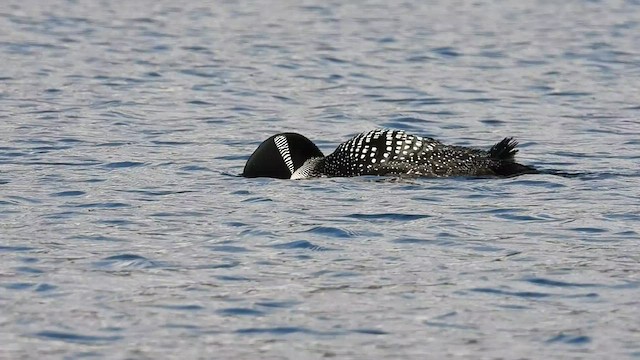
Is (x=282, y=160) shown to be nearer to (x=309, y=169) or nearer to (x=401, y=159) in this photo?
(x=309, y=169)

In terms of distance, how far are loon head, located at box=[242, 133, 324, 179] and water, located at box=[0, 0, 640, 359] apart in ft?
0.63

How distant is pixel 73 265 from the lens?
775 cm

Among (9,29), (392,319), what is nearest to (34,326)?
(392,319)

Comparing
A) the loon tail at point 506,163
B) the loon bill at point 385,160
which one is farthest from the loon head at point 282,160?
the loon tail at point 506,163

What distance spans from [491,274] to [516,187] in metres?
2.58

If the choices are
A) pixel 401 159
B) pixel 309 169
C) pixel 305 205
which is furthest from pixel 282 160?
pixel 305 205

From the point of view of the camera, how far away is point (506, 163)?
10508mm

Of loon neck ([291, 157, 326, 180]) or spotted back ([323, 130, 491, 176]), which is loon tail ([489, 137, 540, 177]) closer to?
spotted back ([323, 130, 491, 176])

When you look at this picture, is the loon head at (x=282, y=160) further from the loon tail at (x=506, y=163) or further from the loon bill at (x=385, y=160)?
the loon tail at (x=506, y=163)

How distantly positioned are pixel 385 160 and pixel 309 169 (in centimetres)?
56

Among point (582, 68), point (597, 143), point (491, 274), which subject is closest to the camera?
point (491, 274)

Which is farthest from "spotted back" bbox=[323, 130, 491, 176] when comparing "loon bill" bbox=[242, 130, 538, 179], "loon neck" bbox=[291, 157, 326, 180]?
"loon neck" bbox=[291, 157, 326, 180]

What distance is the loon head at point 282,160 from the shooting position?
10555mm

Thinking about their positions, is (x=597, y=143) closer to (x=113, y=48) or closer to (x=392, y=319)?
(x=392, y=319)
